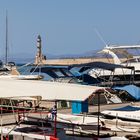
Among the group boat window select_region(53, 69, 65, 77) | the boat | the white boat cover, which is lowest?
the boat

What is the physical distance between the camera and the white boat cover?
1252cm

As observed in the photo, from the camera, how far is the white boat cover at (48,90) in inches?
493

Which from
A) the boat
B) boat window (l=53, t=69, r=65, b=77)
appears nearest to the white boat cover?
the boat

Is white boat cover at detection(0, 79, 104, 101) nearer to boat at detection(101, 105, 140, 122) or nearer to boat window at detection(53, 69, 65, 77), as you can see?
boat at detection(101, 105, 140, 122)

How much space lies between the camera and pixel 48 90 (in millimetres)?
12914

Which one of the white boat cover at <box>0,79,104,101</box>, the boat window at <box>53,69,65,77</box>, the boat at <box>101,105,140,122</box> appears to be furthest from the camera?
the boat window at <box>53,69,65,77</box>

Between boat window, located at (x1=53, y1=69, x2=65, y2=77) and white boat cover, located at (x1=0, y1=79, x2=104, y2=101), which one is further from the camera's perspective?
boat window, located at (x1=53, y1=69, x2=65, y2=77)

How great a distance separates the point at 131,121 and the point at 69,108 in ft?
21.0

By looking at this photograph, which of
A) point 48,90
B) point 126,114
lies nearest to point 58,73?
point 126,114

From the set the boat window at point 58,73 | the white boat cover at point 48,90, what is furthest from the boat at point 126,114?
the boat window at point 58,73

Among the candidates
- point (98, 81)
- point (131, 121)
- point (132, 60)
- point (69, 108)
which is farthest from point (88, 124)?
point (132, 60)

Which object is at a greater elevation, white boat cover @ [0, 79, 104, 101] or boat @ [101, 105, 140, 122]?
white boat cover @ [0, 79, 104, 101]

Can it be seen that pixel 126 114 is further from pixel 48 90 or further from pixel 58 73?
pixel 58 73

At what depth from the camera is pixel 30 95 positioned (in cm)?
1296
